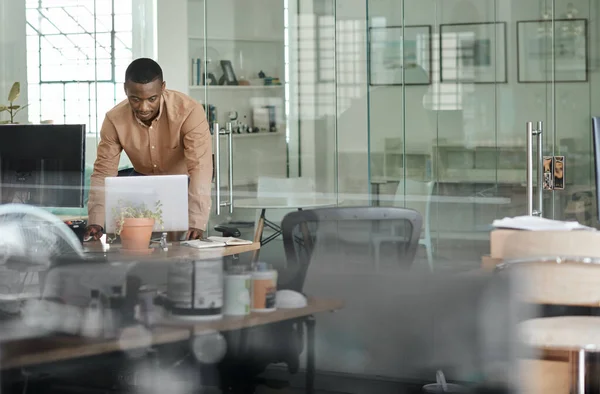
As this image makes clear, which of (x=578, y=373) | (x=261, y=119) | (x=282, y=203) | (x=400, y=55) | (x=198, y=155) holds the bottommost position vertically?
(x=578, y=373)

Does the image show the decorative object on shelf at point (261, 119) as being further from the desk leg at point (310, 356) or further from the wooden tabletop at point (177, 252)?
the desk leg at point (310, 356)

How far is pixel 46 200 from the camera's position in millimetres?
4008

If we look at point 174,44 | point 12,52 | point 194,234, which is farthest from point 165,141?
point 12,52

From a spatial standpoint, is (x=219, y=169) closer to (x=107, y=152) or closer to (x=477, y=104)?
(x=477, y=104)

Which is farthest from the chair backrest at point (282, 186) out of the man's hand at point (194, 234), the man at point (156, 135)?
the man's hand at point (194, 234)

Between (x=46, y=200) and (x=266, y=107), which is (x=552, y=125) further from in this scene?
(x=46, y=200)

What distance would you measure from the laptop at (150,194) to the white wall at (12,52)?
5.00 meters

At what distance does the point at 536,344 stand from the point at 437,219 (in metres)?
3.99

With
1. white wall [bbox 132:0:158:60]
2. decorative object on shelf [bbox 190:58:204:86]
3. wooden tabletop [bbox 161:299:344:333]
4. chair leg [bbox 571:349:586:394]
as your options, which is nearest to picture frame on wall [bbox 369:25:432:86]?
decorative object on shelf [bbox 190:58:204:86]

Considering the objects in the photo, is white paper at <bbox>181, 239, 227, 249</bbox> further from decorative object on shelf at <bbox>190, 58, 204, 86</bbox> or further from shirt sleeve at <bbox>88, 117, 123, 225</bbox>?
decorative object on shelf at <bbox>190, 58, 204, 86</bbox>

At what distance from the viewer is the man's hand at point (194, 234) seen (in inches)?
154

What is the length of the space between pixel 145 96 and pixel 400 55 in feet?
8.52

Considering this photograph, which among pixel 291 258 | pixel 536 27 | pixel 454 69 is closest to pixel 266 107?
pixel 454 69

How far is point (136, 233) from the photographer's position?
3545mm
